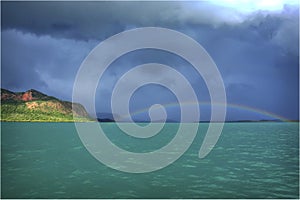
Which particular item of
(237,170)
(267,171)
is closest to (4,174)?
(237,170)

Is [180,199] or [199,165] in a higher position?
[199,165]

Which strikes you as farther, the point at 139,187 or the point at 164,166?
the point at 164,166

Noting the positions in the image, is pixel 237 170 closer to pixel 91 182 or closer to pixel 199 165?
pixel 199 165

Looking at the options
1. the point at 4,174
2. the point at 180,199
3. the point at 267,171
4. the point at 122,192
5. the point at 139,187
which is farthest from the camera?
the point at 267,171

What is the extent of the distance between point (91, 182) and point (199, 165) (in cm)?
2189

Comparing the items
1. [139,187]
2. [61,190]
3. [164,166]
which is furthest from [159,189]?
[164,166]

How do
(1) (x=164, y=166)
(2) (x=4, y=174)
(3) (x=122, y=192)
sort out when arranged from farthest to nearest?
(1) (x=164, y=166), (2) (x=4, y=174), (3) (x=122, y=192)

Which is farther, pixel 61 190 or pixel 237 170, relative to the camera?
pixel 237 170

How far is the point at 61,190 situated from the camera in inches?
1300

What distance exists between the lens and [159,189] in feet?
112

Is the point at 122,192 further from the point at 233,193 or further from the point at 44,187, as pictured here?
the point at 233,193

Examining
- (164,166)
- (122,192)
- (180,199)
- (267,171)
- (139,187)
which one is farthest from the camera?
(164,166)

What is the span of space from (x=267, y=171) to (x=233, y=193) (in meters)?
17.4

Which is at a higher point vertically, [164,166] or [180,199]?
[164,166]
